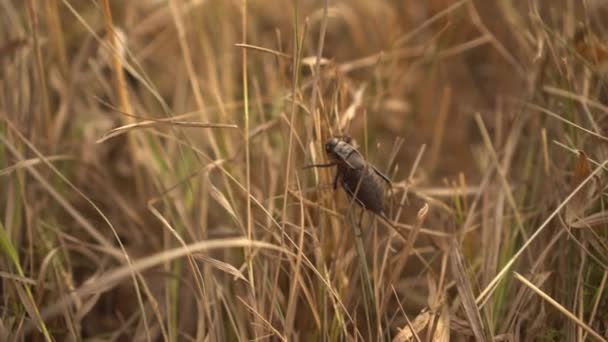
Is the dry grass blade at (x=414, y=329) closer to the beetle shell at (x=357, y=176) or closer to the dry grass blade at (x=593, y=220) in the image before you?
the beetle shell at (x=357, y=176)

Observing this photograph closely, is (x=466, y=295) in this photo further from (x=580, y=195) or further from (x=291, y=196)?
(x=291, y=196)

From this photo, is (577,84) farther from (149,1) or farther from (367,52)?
(149,1)

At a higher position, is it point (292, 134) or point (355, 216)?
point (292, 134)

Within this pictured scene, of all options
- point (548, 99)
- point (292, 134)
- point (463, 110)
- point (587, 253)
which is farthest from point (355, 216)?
point (463, 110)

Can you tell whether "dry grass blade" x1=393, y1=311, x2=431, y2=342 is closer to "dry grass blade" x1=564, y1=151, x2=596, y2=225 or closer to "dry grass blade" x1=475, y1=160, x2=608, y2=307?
"dry grass blade" x1=475, y1=160, x2=608, y2=307

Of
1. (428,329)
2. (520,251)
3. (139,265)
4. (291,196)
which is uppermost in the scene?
(139,265)

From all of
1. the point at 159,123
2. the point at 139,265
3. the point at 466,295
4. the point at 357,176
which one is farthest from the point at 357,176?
the point at 139,265
